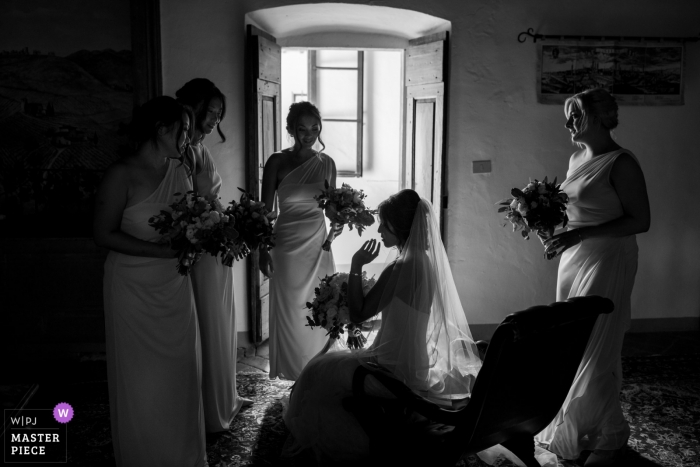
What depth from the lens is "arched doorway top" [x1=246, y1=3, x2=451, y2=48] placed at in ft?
20.3

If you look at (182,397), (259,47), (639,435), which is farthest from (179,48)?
(639,435)

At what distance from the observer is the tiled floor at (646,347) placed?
18.9 feet

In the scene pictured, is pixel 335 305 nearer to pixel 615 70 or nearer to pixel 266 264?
pixel 266 264

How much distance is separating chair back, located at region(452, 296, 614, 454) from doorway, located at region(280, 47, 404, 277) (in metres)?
5.97

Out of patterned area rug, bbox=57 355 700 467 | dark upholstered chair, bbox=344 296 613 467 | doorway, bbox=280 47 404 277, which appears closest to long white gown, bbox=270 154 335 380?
patterned area rug, bbox=57 355 700 467

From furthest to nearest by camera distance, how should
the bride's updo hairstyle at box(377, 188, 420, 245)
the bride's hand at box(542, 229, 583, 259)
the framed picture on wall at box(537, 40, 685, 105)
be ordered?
the framed picture on wall at box(537, 40, 685, 105) → the bride's hand at box(542, 229, 583, 259) → the bride's updo hairstyle at box(377, 188, 420, 245)

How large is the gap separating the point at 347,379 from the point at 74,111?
4.01 m

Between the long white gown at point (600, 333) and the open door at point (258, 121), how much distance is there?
118 inches

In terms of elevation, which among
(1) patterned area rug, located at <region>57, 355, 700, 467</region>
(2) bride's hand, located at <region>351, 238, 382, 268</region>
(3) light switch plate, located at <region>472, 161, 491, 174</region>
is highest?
(3) light switch plate, located at <region>472, 161, 491, 174</region>

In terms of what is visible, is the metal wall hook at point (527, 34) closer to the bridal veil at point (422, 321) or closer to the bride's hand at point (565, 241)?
the bride's hand at point (565, 241)

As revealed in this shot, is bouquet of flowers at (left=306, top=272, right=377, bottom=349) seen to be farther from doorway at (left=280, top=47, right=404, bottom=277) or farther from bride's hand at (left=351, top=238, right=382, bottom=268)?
doorway at (left=280, top=47, right=404, bottom=277)

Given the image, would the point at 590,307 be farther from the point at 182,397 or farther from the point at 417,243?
the point at 182,397

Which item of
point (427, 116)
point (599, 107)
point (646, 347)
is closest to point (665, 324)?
point (646, 347)

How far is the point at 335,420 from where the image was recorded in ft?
11.7
